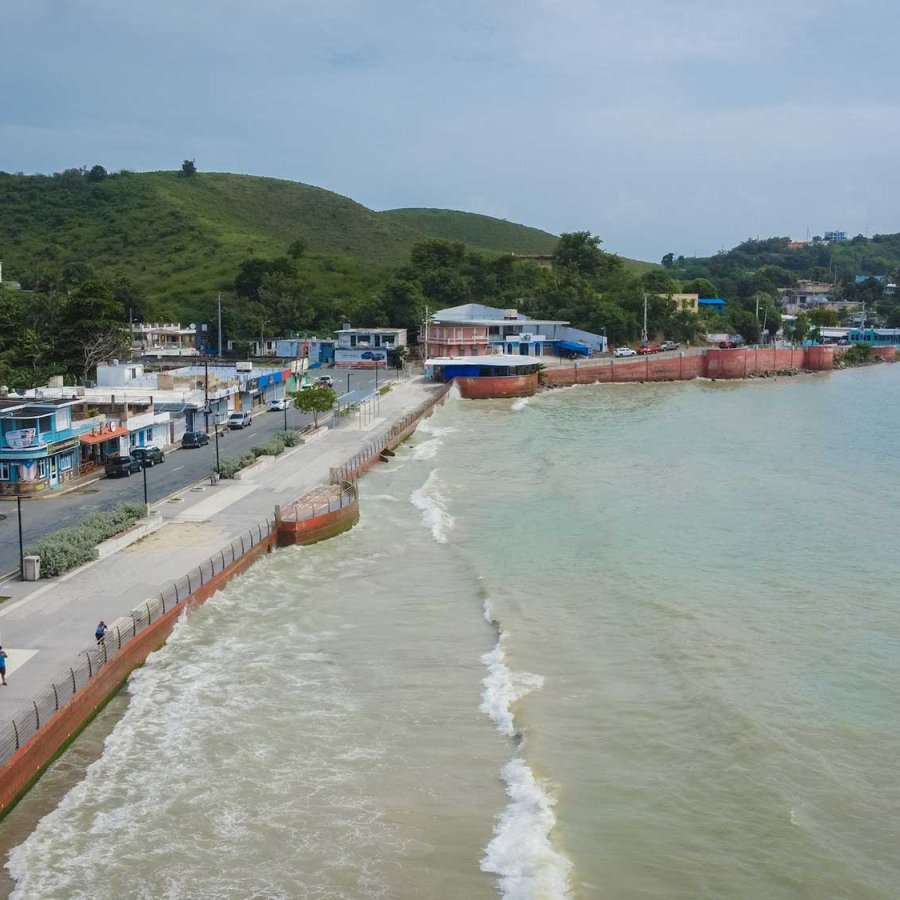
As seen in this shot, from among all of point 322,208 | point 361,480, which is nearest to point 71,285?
point 361,480

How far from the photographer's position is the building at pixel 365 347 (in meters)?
91.8

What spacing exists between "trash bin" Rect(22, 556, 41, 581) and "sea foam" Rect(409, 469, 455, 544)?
1225cm

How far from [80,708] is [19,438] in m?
19.5

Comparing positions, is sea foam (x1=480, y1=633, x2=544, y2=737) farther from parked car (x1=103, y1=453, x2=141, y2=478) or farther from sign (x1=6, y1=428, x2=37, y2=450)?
parked car (x1=103, y1=453, x2=141, y2=478)

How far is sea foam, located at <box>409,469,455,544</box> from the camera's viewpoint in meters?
35.5

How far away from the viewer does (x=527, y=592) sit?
94.7ft

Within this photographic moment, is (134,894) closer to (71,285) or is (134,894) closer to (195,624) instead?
(195,624)

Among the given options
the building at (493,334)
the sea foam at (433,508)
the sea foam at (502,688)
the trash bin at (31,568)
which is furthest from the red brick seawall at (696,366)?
the sea foam at (502,688)

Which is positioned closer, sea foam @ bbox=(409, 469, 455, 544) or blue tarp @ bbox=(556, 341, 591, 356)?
sea foam @ bbox=(409, 469, 455, 544)

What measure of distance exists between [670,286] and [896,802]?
11263 centimetres

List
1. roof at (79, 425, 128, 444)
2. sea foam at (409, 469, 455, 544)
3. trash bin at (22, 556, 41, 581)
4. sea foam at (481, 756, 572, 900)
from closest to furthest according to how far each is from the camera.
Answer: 1. sea foam at (481, 756, 572, 900)
2. trash bin at (22, 556, 41, 581)
3. sea foam at (409, 469, 455, 544)
4. roof at (79, 425, 128, 444)

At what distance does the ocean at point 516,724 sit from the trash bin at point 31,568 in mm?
4180

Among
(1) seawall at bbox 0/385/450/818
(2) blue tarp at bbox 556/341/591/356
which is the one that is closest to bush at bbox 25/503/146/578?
(1) seawall at bbox 0/385/450/818

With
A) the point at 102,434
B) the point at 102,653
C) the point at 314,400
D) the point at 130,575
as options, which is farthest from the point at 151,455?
the point at 102,653
